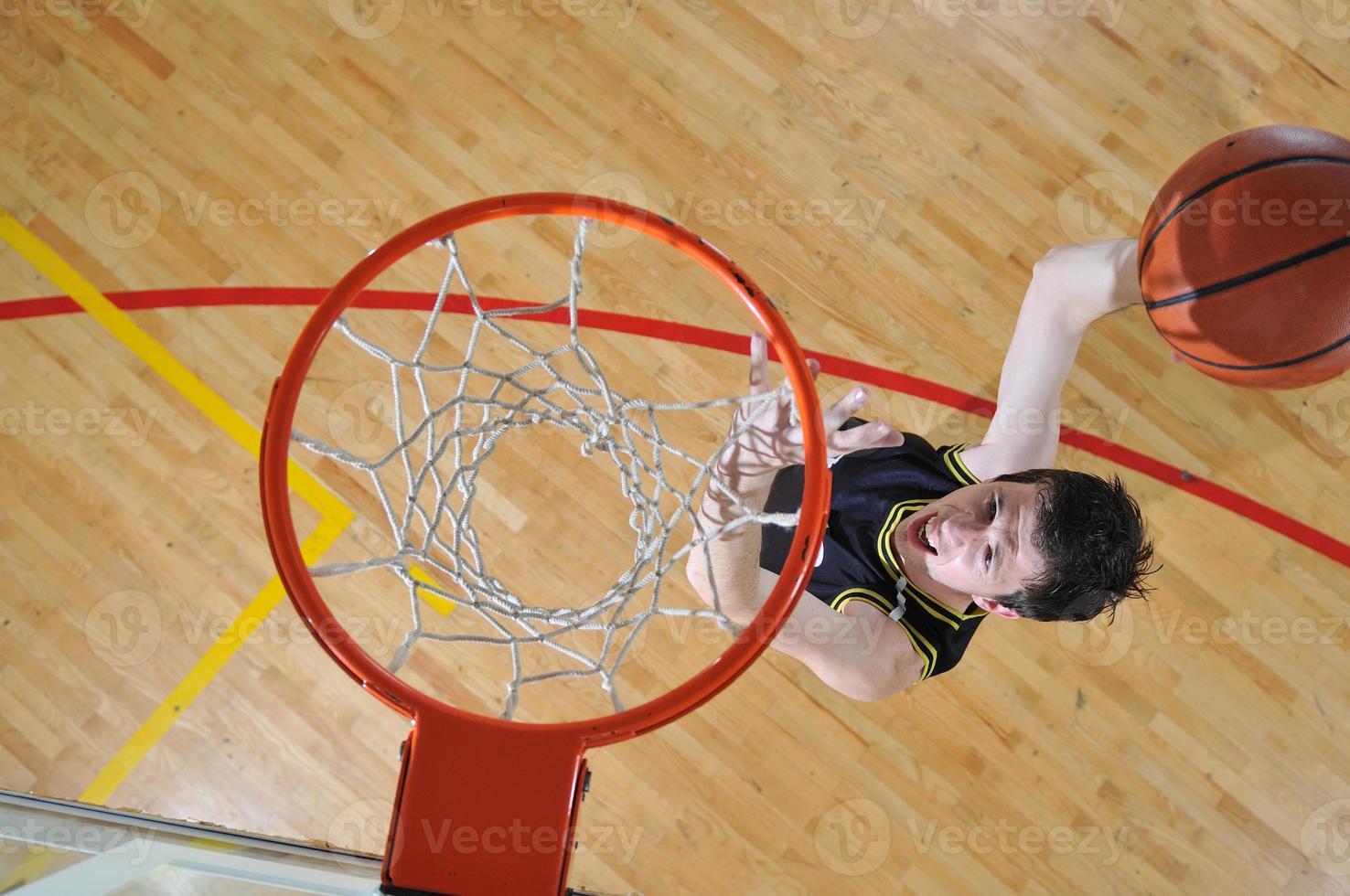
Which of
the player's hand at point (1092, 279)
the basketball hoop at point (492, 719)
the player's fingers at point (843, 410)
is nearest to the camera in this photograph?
the basketball hoop at point (492, 719)

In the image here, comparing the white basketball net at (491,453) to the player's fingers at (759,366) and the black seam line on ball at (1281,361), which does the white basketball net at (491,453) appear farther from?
the black seam line on ball at (1281,361)

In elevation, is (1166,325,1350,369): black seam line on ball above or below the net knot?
above

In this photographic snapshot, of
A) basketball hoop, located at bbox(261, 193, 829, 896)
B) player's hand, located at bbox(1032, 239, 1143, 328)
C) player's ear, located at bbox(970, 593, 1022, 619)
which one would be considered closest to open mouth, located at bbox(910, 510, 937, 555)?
player's ear, located at bbox(970, 593, 1022, 619)

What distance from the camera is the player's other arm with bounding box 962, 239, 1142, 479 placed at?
1966 millimetres

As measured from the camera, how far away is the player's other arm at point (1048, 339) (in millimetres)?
1966

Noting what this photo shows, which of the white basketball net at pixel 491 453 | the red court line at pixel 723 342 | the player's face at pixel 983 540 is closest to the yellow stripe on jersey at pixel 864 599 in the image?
the player's face at pixel 983 540

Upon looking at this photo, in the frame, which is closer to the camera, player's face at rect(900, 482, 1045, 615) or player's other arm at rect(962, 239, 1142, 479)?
player's face at rect(900, 482, 1045, 615)

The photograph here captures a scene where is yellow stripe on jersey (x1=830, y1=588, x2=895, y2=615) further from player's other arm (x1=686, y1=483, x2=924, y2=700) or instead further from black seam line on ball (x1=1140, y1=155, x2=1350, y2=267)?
black seam line on ball (x1=1140, y1=155, x2=1350, y2=267)

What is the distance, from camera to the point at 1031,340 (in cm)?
203

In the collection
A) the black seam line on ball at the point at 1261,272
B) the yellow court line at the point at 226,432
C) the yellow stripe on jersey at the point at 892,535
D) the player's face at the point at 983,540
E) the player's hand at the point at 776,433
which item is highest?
the black seam line on ball at the point at 1261,272

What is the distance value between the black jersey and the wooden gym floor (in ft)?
1.89

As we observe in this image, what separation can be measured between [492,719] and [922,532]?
3.02ft

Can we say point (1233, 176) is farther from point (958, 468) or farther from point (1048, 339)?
point (958, 468)

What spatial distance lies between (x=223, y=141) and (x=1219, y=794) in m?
3.38
